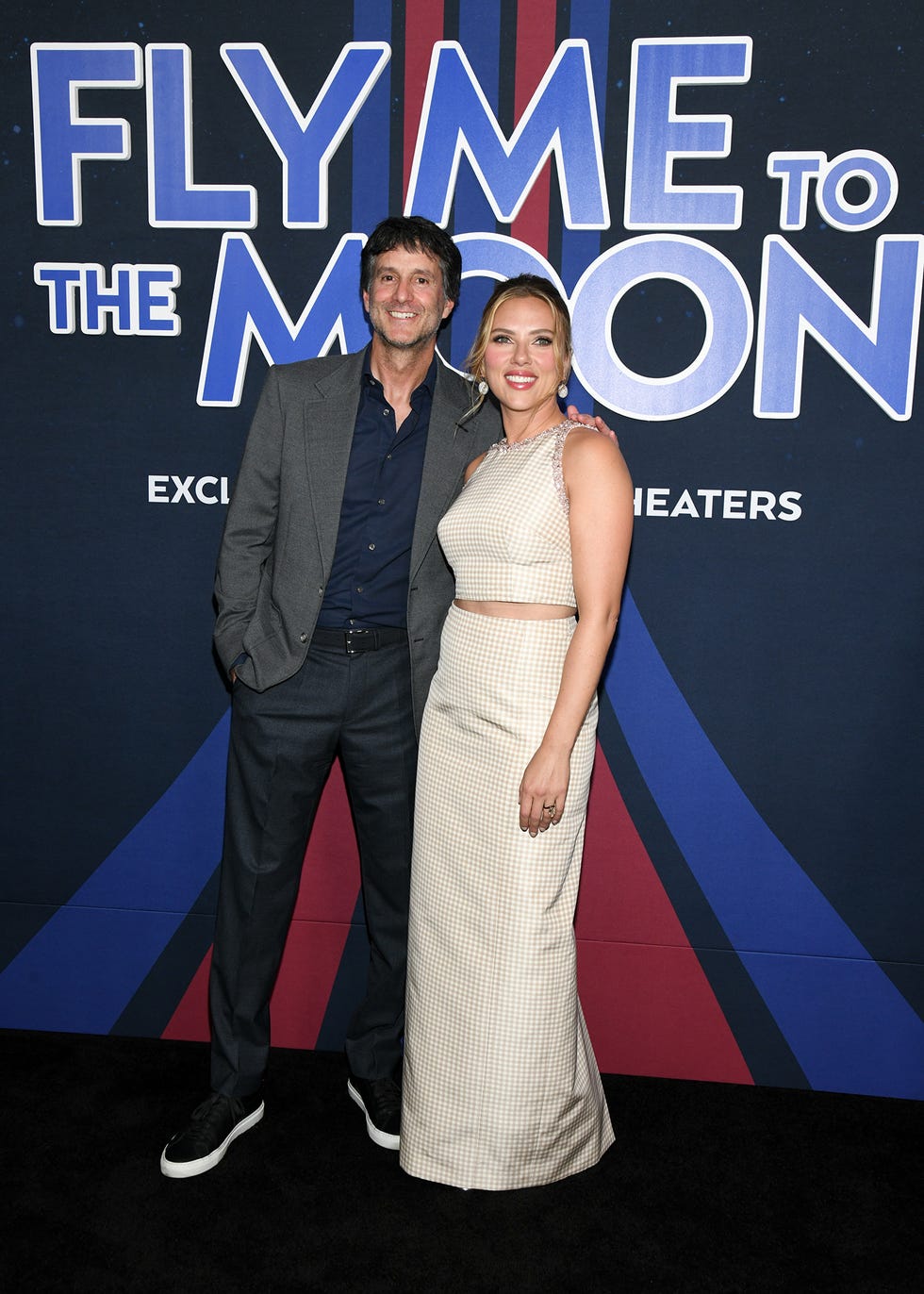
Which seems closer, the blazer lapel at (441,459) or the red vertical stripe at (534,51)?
the blazer lapel at (441,459)

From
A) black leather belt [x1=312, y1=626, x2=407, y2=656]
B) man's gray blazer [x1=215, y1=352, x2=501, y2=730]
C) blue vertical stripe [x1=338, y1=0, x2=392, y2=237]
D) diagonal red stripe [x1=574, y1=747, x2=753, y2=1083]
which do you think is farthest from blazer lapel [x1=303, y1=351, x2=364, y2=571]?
diagonal red stripe [x1=574, y1=747, x2=753, y2=1083]

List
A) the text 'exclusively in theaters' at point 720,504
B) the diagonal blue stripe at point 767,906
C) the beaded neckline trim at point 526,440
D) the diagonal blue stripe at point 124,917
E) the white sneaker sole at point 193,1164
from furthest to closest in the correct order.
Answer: the diagonal blue stripe at point 124,917 → the diagonal blue stripe at point 767,906 → the text 'exclusively in theaters' at point 720,504 → the white sneaker sole at point 193,1164 → the beaded neckline trim at point 526,440

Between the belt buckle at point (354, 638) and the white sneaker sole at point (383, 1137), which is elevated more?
the belt buckle at point (354, 638)

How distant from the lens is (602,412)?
2.58 metres

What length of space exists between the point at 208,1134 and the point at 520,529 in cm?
151

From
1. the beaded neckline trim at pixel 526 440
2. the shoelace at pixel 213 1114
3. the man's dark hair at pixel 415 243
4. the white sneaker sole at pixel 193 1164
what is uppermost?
the man's dark hair at pixel 415 243

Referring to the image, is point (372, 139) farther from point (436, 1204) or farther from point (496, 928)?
point (436, 1204)

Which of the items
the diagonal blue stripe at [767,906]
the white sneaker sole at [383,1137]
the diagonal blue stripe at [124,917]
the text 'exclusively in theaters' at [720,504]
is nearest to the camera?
the white sneaker sole at [383,1137]

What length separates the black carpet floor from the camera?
6.69 ft

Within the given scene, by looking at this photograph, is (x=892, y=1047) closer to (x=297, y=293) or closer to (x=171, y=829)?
(x=171, y=829)

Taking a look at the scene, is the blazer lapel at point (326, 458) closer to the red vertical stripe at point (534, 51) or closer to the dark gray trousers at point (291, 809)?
the dark gray trousers at point (291, 809)

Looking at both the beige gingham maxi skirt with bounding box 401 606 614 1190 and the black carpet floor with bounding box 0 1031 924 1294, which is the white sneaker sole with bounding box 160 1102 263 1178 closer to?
the black carpet floor with bounding box 0 1031 924 1294

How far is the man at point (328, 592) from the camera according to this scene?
2.31m

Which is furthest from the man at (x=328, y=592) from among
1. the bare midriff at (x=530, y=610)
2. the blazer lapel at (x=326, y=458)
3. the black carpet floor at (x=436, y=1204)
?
the bare midriff at (x=530, y=610)
